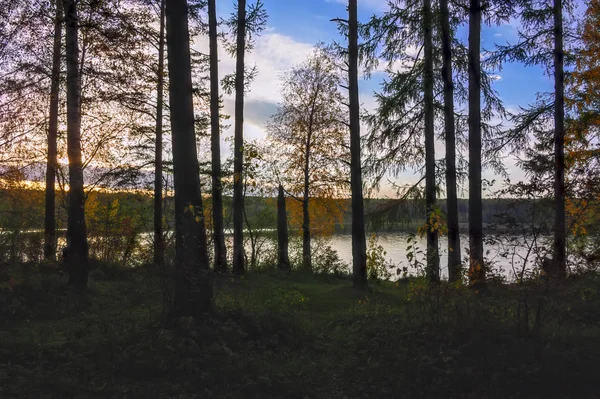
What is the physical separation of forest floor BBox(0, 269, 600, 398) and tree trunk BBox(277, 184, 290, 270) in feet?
36.9

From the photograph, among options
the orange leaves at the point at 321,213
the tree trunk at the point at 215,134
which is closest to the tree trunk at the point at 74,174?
the tree trunk at the point at 215,134

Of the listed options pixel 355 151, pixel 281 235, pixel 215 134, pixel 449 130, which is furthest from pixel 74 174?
pixel 281 235

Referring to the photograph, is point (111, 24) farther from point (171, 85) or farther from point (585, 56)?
point (585, 56)

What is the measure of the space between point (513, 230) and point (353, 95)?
20.6 ft

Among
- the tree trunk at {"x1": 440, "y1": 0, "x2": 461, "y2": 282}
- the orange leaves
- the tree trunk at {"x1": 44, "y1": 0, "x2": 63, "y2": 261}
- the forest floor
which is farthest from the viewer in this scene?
the orange leaves

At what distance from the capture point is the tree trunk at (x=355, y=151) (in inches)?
452

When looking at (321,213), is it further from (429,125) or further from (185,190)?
(185,190)

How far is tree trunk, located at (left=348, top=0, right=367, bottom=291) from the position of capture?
37.6 feet

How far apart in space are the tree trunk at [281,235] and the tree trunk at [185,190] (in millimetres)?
11692

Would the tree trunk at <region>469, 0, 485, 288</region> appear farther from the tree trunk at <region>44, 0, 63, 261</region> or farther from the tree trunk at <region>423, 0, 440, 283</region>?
the tree trunk at <region>44, 0, 63, 261</region>

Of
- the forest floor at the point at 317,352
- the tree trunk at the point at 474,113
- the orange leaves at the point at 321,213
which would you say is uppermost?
the tree trunk at the point at 474,113

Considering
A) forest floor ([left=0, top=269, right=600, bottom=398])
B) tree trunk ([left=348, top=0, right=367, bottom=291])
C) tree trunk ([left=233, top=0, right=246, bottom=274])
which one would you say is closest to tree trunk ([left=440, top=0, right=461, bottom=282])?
tree trunk ([left=348, top=0, right=367, bottom=291])

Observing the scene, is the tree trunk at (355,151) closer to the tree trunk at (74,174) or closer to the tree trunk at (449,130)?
the tree trunk at (449,130)

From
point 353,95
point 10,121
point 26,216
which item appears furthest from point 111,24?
point 353,95
